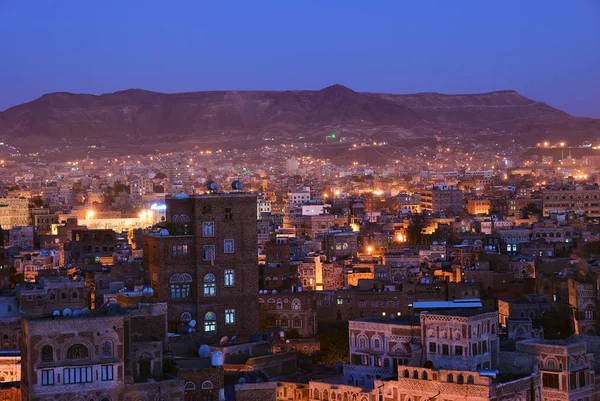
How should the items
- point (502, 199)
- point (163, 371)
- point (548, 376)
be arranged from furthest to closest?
1. point (502, 199)
2. point (548, 376)
3. point (163, 371)

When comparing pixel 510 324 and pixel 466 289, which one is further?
pixel 466 289

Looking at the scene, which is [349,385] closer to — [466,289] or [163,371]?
[163,371]

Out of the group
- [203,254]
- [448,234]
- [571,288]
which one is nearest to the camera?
[203,254]

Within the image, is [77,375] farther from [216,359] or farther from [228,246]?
[228,246]

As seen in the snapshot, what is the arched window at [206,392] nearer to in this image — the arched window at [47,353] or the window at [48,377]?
the window at [48,377]

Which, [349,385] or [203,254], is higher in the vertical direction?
[203,254]

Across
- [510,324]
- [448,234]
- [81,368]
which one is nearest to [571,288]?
[510,324]

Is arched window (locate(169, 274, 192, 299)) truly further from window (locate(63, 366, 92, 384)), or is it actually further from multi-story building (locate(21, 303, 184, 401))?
window (locate(63, 366, 92, 384))
